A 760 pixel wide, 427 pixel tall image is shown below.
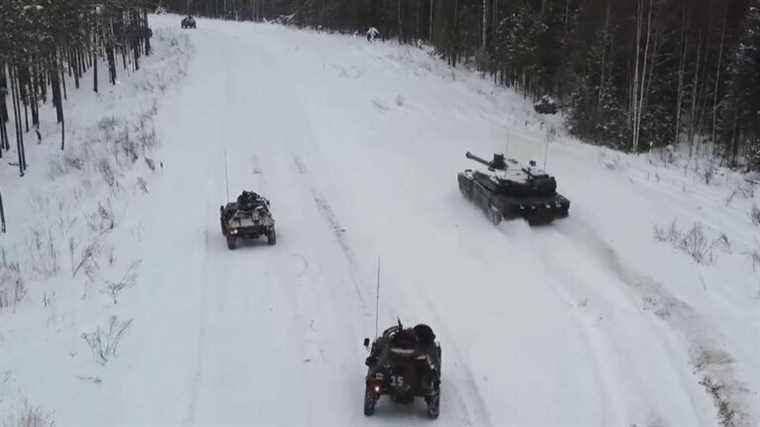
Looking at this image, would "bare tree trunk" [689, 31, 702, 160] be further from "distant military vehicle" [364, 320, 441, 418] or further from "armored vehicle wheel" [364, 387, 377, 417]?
"armored vehicle wheel" [364, 387, 377, 417]

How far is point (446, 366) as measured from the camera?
405 inches

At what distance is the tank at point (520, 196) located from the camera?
15688 mm

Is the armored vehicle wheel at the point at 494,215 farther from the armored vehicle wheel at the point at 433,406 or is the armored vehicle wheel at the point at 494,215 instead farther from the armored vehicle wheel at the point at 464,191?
the armored vehicle wheel at the point at 433,406

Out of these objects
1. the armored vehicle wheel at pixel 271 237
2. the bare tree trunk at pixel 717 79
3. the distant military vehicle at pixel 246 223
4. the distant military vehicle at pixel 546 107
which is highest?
the bare tree trunk at pixel 717 79

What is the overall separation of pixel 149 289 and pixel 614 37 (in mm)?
27016

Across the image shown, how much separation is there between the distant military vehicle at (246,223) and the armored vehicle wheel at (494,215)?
16.6ft

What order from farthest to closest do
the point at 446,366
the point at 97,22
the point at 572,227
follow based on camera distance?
the point at 97,22, the point at 572,227, the point at 446,366

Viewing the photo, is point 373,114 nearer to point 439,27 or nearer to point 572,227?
point 572,227

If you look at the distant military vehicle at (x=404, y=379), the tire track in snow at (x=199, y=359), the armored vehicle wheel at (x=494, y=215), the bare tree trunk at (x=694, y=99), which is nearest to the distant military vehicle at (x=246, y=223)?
the tire track in snow at (x=199, y=359)

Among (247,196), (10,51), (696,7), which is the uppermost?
(696,7)

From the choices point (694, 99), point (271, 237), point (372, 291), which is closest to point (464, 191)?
point (271, 237)

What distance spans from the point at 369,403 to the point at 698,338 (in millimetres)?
5207

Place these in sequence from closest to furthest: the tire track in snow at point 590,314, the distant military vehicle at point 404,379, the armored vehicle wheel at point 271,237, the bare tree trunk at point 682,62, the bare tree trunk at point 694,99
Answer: the distant military vehicle at point 404,379 < the tire track in snow at point 590,314 < the armored vehicle wheel at point 271,237 < the bare tree trunk at point 682,62 < the bare tree trunk at point 694,99

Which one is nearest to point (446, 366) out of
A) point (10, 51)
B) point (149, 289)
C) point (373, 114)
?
point (149, 289)
